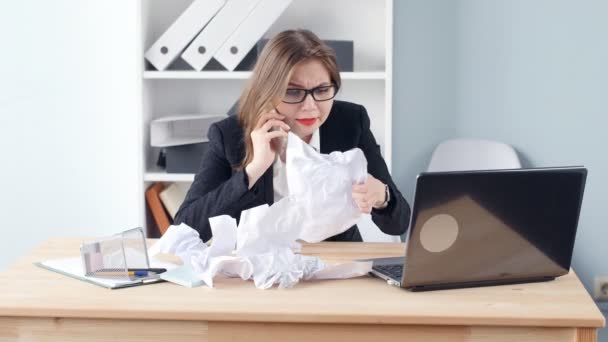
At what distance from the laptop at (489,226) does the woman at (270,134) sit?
1.21 ft

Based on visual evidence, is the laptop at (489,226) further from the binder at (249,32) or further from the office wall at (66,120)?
the office wall at (66,120)

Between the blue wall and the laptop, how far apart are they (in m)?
1.34

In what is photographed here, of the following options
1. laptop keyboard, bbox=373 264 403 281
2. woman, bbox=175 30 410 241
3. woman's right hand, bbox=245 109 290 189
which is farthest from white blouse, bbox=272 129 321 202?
laptop keyboard, bbox=373 264 403 281

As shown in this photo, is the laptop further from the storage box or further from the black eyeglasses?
the storage box

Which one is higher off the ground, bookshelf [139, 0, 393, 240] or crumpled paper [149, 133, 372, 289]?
bookshelf [139, 0, 393, 240]

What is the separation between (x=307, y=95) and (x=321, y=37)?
123 centimetres

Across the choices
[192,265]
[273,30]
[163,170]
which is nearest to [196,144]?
[163,170]

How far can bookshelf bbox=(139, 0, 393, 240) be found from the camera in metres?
3.26

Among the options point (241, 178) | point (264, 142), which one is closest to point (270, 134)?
point (264, 142)

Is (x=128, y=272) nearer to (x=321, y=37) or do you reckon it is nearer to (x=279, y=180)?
(x=279, y=180)

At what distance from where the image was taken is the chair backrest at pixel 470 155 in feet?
10.3

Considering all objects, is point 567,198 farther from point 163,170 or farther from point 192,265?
point 163,170

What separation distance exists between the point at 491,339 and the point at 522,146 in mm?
1730

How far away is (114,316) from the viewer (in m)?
1.57
